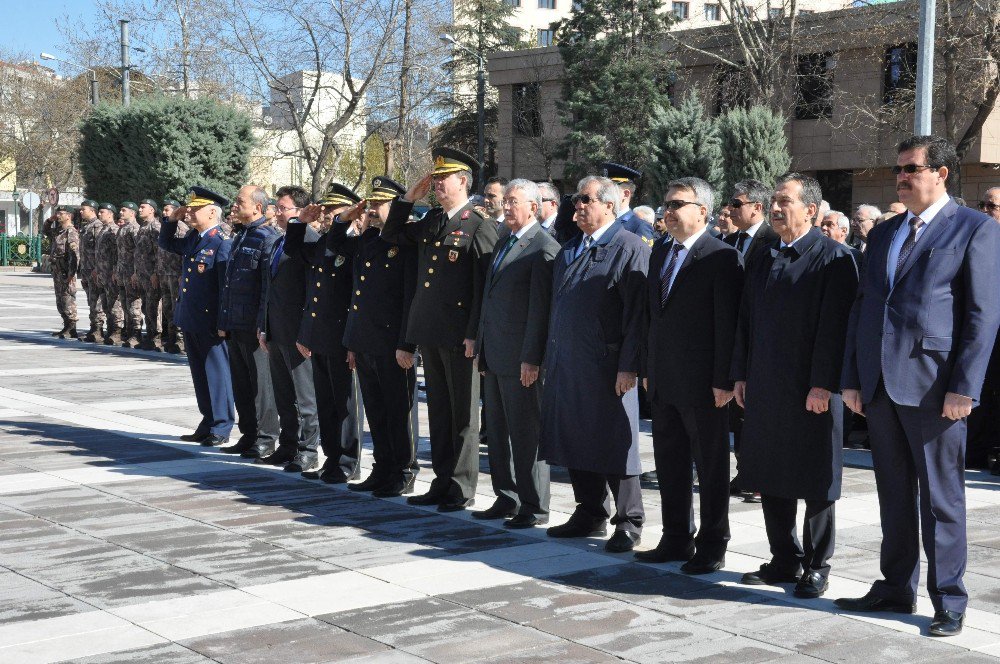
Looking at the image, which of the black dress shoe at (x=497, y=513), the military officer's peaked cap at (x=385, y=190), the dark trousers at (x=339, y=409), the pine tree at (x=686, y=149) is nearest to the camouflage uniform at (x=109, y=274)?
the dark trousers at (x=339, y=409)

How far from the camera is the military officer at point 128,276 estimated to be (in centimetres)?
1866

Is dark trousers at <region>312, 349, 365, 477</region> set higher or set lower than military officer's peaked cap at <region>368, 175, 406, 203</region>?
lower

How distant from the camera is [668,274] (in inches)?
247

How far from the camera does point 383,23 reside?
1383 inches

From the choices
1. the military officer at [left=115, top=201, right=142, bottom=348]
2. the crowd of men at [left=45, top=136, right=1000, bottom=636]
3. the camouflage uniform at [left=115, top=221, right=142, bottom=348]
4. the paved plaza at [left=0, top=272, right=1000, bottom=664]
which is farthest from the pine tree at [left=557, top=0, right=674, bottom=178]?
the paved plaza at [left=0, top=272, right=1000, bottom=664]

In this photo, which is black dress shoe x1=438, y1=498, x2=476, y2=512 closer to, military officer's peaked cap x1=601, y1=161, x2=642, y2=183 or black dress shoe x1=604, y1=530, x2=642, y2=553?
black dress shoe x1=604, y1=530, x2=642, y2=553

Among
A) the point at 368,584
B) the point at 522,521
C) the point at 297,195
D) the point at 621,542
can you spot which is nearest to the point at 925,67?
the point at 297,195

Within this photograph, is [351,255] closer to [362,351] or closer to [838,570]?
[362,351]

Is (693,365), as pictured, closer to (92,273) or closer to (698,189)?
(698,189)

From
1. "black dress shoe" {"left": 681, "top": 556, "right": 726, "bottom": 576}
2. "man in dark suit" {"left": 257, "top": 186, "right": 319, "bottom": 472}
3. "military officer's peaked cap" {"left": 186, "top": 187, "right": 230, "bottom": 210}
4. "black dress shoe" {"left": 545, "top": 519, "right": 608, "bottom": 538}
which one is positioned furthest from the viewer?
"military officer's peaked cap" {"left": 186, "top": 187, "right": 230, "bottom": 210}

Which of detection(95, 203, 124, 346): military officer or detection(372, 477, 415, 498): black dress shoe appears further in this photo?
detection(95, 203, 124, 346): military officer

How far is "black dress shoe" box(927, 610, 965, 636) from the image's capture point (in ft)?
16.7

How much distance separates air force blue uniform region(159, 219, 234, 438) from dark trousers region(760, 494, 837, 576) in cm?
544

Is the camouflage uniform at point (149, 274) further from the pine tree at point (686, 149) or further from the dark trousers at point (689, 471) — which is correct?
the pine tree at point (686, 149)
